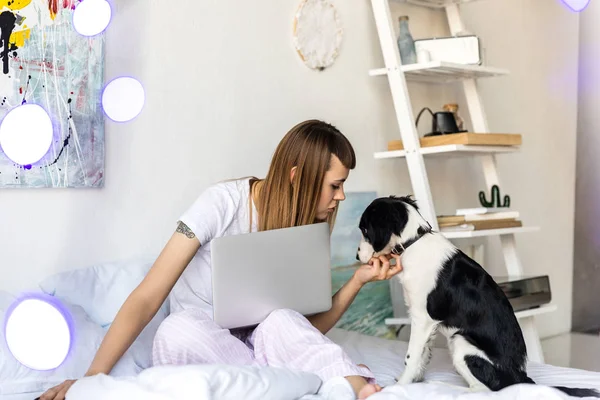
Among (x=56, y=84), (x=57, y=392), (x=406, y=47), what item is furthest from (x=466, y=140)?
(x=57, y=392)

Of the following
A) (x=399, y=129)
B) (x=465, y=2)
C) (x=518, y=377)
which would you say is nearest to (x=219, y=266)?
(x=518, y=377)

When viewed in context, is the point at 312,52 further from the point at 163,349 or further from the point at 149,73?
the point at 163,349

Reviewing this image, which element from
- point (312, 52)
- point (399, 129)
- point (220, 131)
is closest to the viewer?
point (220, 131)

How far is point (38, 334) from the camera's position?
1.89 meters

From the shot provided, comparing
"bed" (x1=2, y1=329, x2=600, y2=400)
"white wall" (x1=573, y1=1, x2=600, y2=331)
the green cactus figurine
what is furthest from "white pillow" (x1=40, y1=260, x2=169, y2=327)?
"white wall" (x1=573, y1=1, x2=600, y2=331)

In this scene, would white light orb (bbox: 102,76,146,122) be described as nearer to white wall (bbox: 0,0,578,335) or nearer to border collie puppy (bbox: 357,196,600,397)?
white wall (bbox: 0,0,578,335)

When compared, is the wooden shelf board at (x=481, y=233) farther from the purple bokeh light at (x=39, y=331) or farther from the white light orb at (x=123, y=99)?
the purple bokeh light at (x=39, y=331)

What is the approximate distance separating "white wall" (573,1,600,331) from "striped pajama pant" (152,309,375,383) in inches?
110

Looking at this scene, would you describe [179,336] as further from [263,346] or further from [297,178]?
[297,178]

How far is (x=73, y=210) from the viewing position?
2.17 metres

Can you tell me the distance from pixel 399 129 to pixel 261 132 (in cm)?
75

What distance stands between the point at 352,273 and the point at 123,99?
1133 mm

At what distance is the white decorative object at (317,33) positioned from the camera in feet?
9.21

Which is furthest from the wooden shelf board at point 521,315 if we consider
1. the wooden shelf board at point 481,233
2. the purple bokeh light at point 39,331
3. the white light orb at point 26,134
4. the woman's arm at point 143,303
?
the white light orb at point 26,134
